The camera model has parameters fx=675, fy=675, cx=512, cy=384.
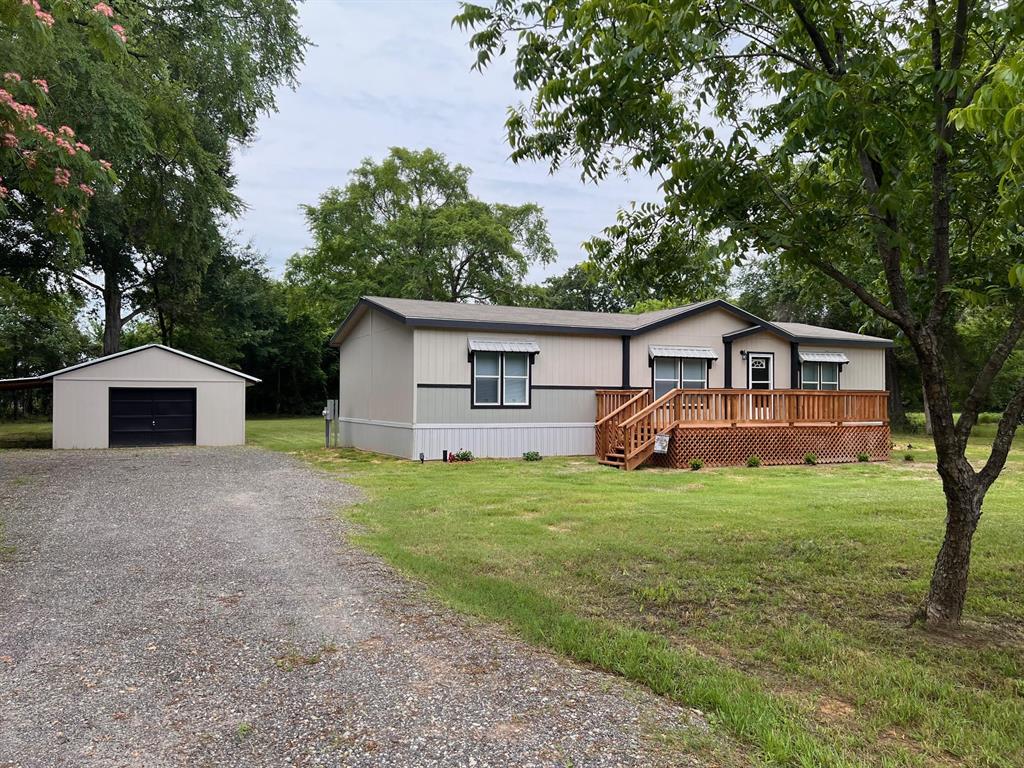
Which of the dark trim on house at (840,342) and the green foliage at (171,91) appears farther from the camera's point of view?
the dark trim on house at (840,342)

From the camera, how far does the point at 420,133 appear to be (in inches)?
1340

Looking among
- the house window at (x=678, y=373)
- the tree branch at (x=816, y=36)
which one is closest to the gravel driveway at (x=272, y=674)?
the tree branch at (x=816, y=36)

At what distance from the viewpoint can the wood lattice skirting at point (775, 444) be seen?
13.8 metres

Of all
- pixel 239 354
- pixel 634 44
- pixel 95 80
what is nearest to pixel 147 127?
pixel 95 80

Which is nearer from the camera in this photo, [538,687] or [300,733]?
[300,733]

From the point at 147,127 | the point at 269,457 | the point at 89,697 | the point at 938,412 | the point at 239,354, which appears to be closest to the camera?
the point at 89,697

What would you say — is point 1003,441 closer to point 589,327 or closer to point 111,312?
point 589,327

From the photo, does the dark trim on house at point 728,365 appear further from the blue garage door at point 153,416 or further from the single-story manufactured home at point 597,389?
the blue garage door at point 153,416

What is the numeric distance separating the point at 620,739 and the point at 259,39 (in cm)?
1393

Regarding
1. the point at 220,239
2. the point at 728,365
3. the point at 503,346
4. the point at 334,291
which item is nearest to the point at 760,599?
the point at 503,346

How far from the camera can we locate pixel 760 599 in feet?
15.3

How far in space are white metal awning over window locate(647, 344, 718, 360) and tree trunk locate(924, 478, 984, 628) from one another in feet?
42.0

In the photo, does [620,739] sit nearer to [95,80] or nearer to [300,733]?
[300,733]

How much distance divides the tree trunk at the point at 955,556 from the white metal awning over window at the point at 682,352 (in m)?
12.8
